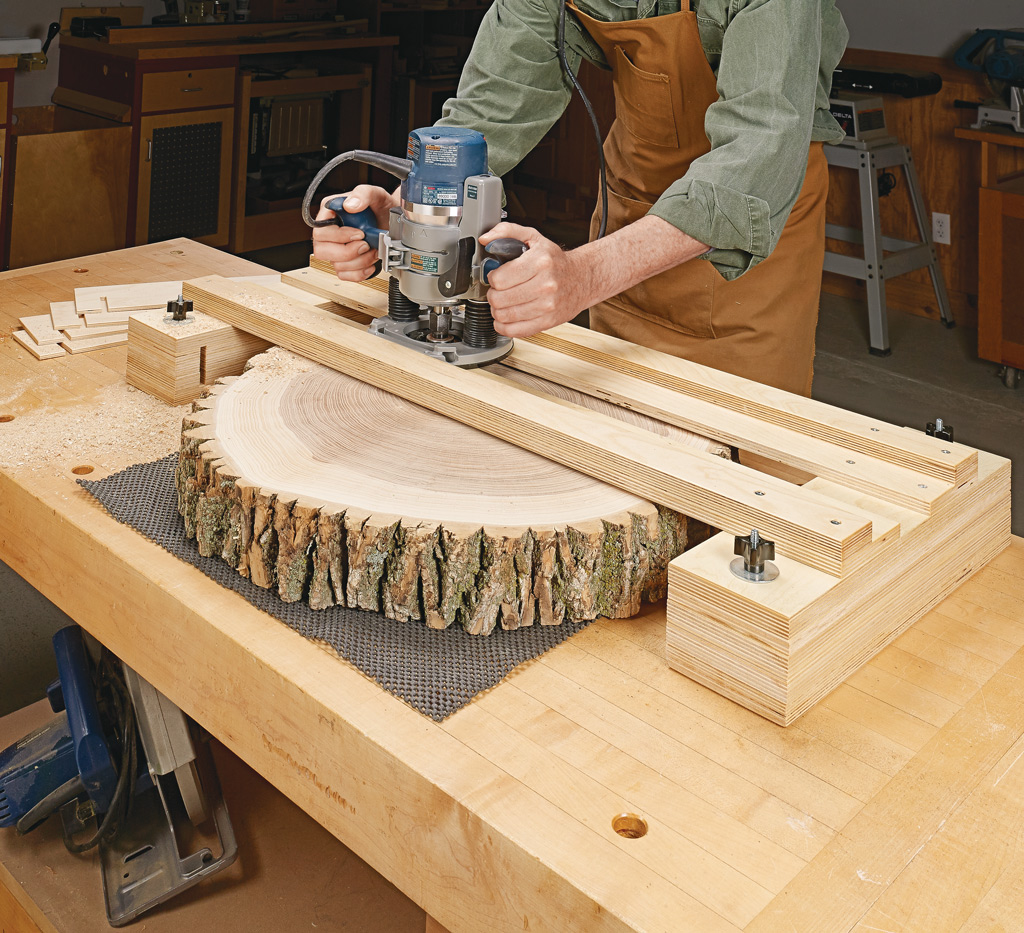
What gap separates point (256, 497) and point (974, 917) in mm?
728

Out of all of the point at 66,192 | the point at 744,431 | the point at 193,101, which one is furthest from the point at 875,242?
the point at 744,431

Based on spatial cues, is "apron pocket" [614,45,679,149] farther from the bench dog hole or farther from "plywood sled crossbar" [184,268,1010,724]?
the bench dog hole

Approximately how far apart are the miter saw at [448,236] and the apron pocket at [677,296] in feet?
1.29

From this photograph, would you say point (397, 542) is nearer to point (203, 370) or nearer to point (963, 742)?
point (963, 742)

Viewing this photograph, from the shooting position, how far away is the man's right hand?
1502mm

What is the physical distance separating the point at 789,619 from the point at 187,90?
13.6ft

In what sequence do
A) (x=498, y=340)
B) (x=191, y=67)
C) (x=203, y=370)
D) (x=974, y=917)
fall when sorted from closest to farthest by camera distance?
(x=974, y=917) → (x=498, y=340) → (x=203, y=370) → (x=191, y=67)

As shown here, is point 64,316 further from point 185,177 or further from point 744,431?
point 185,177

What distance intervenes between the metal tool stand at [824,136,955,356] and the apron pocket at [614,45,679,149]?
2.82 meters

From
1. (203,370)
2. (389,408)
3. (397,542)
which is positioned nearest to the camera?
(397,542)

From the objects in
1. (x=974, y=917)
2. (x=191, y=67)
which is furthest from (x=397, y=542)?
(x=191, y=67)

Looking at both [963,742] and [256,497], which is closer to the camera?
[963,742]

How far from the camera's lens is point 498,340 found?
4.69 ft

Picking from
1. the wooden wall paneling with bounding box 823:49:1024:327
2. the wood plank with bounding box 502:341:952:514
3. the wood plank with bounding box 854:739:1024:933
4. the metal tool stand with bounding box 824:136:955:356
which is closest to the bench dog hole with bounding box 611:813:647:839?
the wood plank with bounding box 854:739:1024:933
